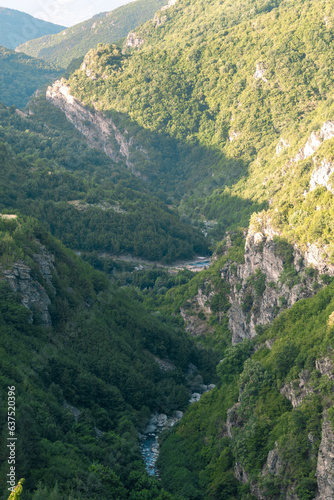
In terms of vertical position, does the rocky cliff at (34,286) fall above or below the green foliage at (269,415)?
above

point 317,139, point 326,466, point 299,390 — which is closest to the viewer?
point 326,466

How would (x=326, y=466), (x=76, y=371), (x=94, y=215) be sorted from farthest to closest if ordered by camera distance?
1. (x=94, y=215)
2. (x=76, y=371)
3. (x=326, y=466)

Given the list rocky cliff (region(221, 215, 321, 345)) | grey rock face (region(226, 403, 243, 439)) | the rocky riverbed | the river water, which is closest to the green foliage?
grey rock face (region(226, 403, 243, 439))

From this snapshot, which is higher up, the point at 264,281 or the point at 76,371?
the point at 264,281

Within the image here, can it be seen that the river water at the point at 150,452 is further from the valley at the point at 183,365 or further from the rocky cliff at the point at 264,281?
the rocky cliff at the point at 264,281

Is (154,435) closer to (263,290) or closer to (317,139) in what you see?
(263,290)

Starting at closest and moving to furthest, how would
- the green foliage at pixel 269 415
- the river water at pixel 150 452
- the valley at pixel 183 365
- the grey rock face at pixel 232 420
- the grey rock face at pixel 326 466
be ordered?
the grey rock face at pixel 326 466, the green foliage at pixel 269 415, the valley at pixel 183 365, the grey rock face at pixel 232 420, the river water at pixel 150 452

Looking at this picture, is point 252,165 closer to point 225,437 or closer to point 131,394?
point 131,394

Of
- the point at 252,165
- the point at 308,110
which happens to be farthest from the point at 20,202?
the point at 308,110

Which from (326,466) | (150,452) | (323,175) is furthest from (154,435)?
(323,175)

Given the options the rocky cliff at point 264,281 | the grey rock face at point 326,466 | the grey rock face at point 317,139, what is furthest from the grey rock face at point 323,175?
the grey rock face at point 326,466

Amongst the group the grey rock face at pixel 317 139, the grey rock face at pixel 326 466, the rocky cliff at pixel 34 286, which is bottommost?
the grey rock face at pixel 326 466
